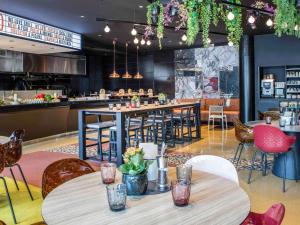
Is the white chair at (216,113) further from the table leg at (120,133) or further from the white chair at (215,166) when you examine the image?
the white chair at (215,166)

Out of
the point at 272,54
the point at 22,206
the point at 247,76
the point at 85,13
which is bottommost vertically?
the point at 22,206

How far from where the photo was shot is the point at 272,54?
1023cm

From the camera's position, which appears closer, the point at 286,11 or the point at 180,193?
the point at 180,193

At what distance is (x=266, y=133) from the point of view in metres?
4.34

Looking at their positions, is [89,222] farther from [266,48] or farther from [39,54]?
[39,54]

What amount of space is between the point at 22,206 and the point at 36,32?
20.5 feet

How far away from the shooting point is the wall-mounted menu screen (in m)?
7.69

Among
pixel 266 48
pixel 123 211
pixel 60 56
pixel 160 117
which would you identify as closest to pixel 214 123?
pixel 266 48

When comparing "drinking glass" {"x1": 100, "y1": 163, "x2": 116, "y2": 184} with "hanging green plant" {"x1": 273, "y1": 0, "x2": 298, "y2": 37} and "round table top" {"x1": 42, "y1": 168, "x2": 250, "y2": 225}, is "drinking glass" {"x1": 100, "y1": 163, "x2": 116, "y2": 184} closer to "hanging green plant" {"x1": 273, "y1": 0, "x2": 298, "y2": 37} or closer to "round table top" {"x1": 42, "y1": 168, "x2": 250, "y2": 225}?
"round table top" {"x1": 42, "y1": 168, "x2": 250, "y2": 225}

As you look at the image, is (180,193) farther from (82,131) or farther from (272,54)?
(272,54)

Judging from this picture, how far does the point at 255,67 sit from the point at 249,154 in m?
5.02

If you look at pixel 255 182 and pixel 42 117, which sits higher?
pixel 42 117

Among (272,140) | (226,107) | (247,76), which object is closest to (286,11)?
(272,140)

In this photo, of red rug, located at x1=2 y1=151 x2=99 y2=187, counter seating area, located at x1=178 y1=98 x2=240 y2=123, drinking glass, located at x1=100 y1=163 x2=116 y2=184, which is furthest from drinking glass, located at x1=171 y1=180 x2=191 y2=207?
counter seating area, located at x1=178 y1=98 x2=240 y2=123
